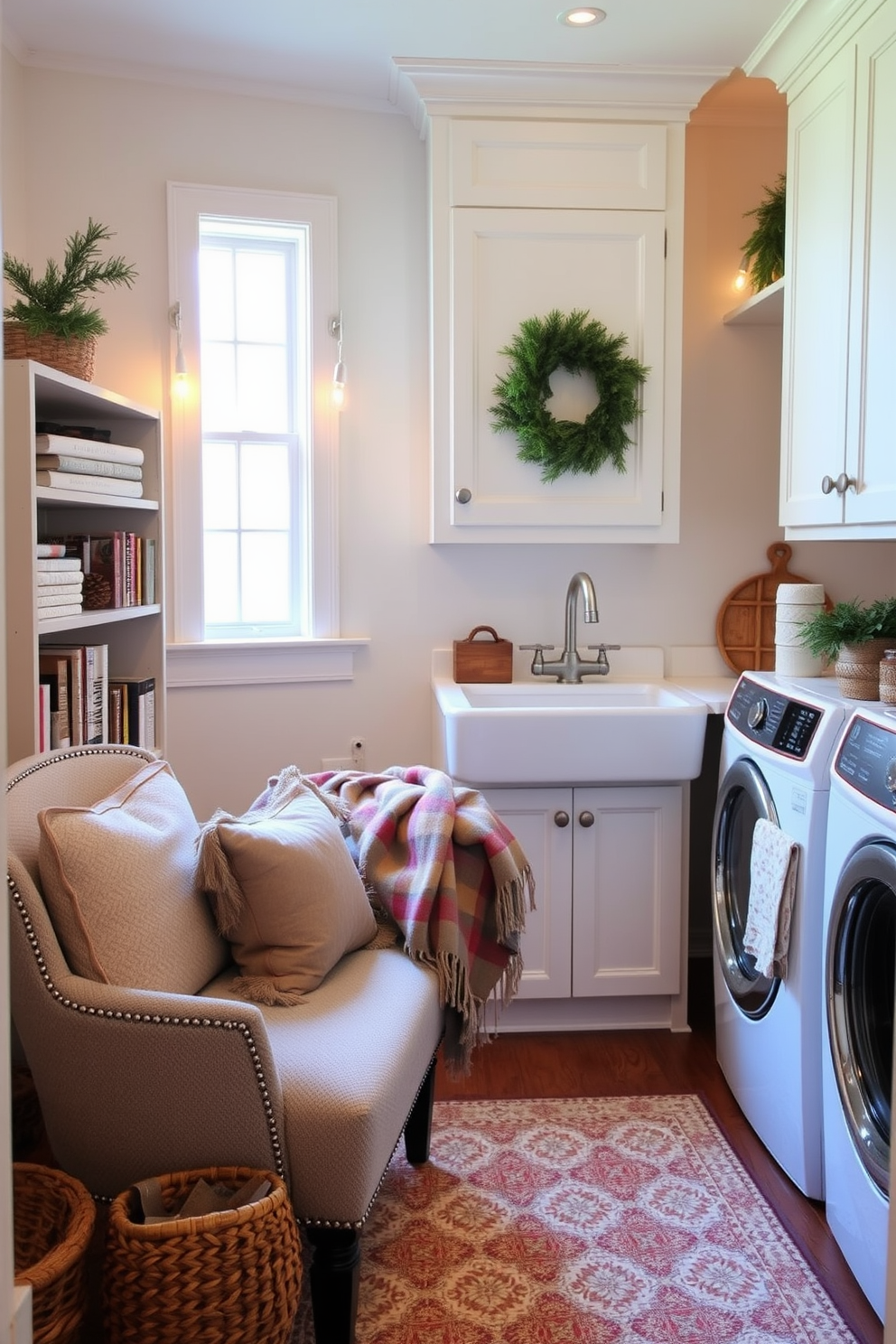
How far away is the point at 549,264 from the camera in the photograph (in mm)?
3072

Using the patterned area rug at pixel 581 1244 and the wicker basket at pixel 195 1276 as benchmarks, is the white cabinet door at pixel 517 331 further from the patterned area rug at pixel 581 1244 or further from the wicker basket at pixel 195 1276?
the wicker basket at pixel 195 1276

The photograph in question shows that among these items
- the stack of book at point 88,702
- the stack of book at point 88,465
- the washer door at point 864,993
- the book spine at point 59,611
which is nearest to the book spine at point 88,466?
the stack of book at point 88,465

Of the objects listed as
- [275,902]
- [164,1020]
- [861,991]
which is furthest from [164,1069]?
[861,991]

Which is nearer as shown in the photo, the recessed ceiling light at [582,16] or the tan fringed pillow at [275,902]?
the tan fringed pillow at [275,902]

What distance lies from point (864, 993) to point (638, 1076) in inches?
36.9

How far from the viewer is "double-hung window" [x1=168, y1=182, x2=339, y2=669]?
3.21 metres

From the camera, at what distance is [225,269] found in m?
3.25

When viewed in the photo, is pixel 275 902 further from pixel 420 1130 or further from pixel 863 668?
pixel 863 668

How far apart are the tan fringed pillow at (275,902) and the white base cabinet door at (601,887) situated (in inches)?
39.4

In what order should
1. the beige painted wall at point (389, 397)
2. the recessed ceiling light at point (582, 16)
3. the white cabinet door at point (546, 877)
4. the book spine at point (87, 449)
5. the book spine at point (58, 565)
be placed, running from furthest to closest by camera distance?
the beige painted wall at point (389, 397) < the white cabinet door at point (546, 877) < the recessed ceiling light at point (582, 16) < the book spine at point (87, 449) < the book spine at point (58, 565)

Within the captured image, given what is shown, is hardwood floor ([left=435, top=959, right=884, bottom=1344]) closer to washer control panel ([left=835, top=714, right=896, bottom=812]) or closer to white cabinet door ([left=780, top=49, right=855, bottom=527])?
washer control panel ([left=835, top=714, right=896, bottom=812])

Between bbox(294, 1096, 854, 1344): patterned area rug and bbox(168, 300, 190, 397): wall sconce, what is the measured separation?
81.5 inches

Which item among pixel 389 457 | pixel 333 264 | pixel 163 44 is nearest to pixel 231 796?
pixel 389 457

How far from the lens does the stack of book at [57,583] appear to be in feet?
6.79
